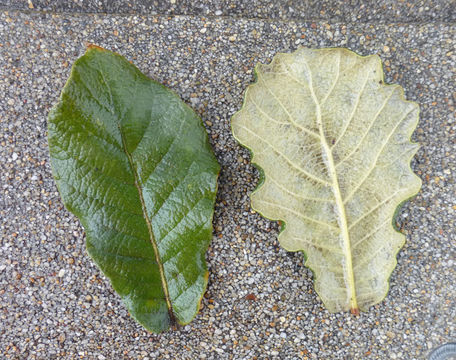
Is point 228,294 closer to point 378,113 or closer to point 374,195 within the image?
point 374,195

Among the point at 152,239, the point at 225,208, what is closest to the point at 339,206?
the point at 225,208

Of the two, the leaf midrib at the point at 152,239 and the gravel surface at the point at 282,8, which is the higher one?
the gravel surface at the point at 282,8

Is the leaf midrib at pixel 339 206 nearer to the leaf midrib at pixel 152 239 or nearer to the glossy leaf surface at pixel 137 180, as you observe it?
the glossy leaf surface at pixel 137 180

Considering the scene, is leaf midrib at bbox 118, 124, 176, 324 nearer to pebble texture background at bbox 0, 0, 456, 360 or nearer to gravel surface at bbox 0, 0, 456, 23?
pebble texture background at bbox 0, 0, 456, 360

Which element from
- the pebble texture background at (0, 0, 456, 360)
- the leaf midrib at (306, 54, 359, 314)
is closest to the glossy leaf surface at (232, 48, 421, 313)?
the leaf midrib at (306, 54, 359, 314)

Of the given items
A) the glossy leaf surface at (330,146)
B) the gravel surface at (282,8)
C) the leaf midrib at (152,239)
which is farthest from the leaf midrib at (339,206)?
the leaf midrib at (152,239)

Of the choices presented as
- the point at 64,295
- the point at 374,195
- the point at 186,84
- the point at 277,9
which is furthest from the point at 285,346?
the point at 277,9
